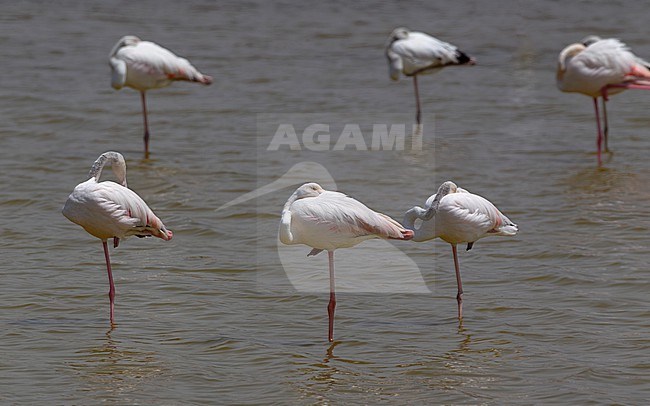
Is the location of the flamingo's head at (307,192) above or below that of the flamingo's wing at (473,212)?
above

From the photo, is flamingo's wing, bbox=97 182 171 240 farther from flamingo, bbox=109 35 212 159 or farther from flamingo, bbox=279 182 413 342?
flamingo, bbox=109 35 212 159

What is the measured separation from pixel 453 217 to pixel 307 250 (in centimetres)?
219

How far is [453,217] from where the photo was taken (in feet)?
20.1

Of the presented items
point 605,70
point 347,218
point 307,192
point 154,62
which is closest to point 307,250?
point 307,192

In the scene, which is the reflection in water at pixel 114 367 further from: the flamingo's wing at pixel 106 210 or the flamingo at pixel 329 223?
the flamingo at pixel 329 223

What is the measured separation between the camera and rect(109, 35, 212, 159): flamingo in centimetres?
1087

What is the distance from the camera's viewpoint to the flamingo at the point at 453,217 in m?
6.13

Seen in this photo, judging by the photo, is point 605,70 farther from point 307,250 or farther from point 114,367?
point 114,367

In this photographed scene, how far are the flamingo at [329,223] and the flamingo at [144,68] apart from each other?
5031mm

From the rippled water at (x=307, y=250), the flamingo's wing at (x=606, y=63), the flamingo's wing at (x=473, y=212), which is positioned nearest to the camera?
the rippled water at (x=307, y=250)

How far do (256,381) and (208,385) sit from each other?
238 mm

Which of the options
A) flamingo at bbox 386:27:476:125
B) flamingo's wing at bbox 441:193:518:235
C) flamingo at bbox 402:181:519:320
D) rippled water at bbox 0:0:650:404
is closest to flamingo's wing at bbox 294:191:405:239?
flamingo at bbox 402:181:519:320

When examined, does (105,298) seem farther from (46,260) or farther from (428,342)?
(428,342)

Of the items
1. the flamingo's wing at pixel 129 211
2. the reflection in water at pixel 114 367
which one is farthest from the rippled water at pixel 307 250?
the flamingo's wing at pixel 129 211
